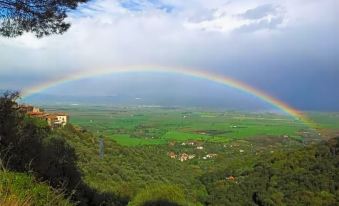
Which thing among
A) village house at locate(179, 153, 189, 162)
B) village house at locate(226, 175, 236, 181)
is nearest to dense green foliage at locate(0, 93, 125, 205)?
village house at locate(226, 175, 236, 181)

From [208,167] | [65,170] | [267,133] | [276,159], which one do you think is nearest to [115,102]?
[267,133]

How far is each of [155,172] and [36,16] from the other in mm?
24967

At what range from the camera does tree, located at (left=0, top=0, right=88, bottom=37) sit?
9.72 metres

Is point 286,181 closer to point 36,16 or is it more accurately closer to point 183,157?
point 183,157

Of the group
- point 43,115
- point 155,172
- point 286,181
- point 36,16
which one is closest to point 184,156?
point 155,172

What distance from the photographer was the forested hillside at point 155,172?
1032cm

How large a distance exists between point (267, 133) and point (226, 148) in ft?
61.1

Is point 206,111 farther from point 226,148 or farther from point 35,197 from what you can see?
point 35,197

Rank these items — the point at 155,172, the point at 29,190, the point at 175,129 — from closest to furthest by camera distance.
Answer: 1. the point at 29,190
2. the point at 155,172
3. the point at 175,129

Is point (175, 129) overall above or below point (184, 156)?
above

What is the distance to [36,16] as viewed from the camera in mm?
10023

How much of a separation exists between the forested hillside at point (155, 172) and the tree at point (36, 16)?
183cm

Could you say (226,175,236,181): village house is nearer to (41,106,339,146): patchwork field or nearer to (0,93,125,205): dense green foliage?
(41,106,339,146): patchwork field

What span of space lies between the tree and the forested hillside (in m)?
1.83
